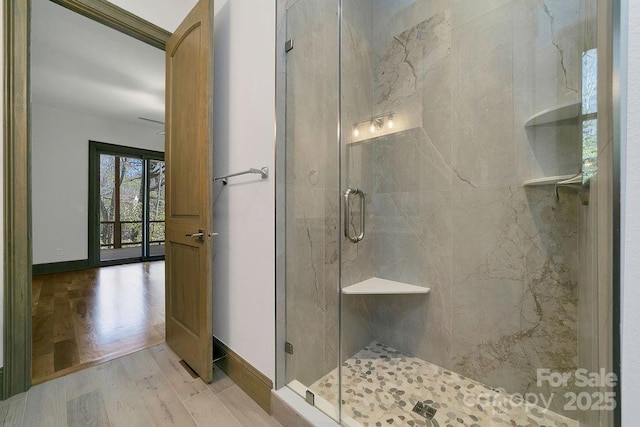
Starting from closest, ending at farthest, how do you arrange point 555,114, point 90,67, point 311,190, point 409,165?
point 555,114, point 311,190, point 409,165, point 90,67

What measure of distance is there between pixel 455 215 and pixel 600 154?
1098 millimetres

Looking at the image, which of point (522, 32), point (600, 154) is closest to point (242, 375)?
point (600, 154)

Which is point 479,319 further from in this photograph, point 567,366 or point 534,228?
point 534,228

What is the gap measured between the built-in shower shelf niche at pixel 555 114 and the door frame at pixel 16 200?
2745 millimetres

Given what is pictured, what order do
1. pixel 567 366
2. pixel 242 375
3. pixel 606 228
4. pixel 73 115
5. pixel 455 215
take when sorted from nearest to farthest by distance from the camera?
pixel 606 228, pixel 567 366, pixel 242 375, pixel 455 215, pixel 73 115

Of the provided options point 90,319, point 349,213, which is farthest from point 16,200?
point 349,213

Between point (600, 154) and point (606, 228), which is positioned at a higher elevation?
point (600, 154)

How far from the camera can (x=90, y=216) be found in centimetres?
468

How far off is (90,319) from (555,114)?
3843mm

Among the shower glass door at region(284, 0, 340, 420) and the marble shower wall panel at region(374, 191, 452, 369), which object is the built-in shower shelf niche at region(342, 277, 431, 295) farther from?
the shower glass door at region(284, 0, 340, 420)

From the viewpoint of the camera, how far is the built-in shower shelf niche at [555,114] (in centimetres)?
118

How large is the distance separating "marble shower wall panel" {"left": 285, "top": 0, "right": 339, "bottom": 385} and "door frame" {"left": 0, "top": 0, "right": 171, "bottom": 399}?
1.47 meters

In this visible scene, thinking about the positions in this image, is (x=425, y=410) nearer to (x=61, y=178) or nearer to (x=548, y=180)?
(x=548, y=180)

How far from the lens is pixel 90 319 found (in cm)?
250
